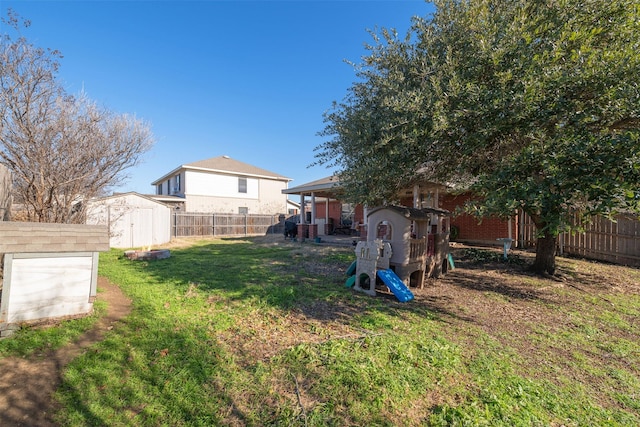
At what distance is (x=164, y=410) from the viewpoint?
8.66 feet

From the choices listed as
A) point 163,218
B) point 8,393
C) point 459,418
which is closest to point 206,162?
point 163,218

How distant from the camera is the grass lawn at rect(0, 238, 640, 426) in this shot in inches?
101

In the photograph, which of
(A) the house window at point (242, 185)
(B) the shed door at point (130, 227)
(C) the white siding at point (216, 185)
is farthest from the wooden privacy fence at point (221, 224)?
(A) the house window at point (242, 185)

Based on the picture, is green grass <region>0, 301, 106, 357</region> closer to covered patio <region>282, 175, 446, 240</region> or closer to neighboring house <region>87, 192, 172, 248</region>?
covered patio <region>282, 175, 446, 240</region>

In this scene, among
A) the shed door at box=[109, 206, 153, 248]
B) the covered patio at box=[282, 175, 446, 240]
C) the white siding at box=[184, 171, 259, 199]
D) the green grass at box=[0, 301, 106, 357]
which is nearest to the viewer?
the green grass at box=[0, 301, 106, 357]

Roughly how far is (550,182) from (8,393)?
6789 millimetres

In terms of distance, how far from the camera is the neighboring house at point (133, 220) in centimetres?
1423

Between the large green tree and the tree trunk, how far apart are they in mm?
2315

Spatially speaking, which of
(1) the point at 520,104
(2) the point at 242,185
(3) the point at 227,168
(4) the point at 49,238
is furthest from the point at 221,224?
(1) the point at 520,104

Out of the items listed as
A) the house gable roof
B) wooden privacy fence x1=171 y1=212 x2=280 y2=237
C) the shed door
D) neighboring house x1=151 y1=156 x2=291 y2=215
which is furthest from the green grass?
the house gable roof

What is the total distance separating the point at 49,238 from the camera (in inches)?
175

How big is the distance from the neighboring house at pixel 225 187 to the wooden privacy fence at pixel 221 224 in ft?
10.7

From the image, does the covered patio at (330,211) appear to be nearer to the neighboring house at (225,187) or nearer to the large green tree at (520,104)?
the neighboring house at (225,187)

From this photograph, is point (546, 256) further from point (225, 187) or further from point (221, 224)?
point (225, 187)
